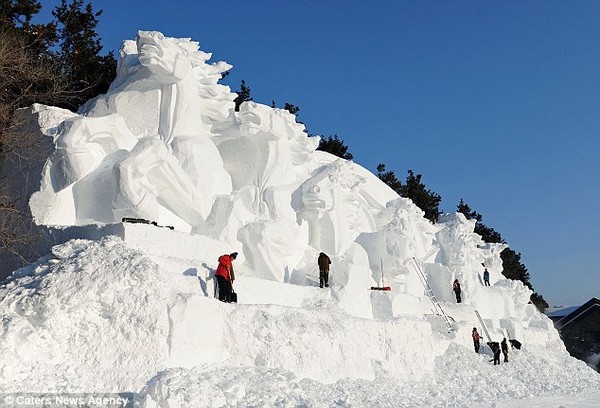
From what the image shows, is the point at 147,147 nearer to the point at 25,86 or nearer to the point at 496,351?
the point at 25,86

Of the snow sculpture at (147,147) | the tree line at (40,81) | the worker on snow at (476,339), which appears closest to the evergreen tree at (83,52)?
the tree line at (40,81)

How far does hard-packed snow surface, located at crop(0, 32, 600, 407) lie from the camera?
8.29m

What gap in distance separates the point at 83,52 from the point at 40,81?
22.2 ft

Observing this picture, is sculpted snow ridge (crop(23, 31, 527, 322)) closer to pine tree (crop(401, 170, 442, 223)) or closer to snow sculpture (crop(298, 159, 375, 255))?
snow sculpture (crop(298, 159, 375, 255))

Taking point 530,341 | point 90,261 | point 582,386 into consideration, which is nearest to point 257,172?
point 90,261

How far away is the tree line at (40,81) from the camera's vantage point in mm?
→ 11508

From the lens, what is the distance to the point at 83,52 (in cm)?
2045

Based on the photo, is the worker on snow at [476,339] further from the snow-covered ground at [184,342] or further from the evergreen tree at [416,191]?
the evergreen tree at [416,191]

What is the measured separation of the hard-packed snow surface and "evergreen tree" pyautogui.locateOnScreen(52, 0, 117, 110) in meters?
6.29

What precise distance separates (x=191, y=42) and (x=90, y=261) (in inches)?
264

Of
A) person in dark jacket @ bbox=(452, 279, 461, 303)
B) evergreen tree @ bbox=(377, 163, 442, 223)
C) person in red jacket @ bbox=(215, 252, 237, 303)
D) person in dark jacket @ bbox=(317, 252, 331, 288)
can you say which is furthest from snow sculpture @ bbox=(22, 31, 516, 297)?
evergreen tree @ bbox=(377, 163, 442, 223)

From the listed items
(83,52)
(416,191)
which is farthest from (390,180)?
(83,52)

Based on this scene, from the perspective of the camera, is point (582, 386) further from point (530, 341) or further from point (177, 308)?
point (177, 308)

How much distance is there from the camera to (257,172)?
14398mm
